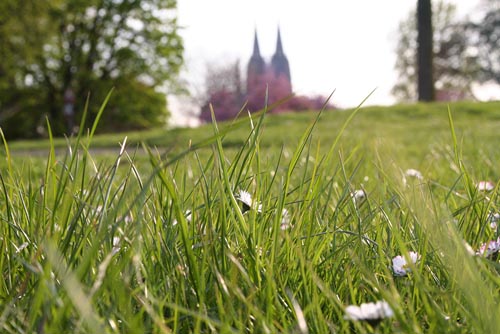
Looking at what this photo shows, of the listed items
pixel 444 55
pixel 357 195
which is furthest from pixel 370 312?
pixel 444 55

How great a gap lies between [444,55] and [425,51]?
2058cm

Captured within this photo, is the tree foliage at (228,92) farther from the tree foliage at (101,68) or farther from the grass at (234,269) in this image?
the grass at (234,269)

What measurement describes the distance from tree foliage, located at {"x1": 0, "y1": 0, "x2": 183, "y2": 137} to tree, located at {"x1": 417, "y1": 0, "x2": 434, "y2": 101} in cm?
1396

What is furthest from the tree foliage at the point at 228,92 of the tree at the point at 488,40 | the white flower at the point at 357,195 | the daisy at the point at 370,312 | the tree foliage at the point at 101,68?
the daisy at the point at 370,312

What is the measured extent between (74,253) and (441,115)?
10.8m

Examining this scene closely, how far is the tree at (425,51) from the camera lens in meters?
15.0

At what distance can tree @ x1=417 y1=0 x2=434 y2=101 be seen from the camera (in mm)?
15039

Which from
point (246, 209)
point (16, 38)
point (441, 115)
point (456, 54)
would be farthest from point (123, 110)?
point (246, 209)

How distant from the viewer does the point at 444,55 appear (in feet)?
112

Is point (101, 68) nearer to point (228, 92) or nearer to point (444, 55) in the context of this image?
point (228, 92)

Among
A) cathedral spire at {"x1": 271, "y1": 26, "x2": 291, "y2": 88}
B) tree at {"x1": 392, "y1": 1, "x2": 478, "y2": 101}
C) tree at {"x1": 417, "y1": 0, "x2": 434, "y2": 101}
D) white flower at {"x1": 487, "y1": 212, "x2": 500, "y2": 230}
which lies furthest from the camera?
tree at {"x1": 392, "y1": 1, "x2": 478, "y2": 101}

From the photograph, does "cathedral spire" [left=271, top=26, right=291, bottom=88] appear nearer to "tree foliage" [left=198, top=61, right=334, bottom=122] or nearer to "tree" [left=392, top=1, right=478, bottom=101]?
"tree foliage" [left=198, top=61, right=334, bottom=122]

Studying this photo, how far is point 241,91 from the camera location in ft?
98.9

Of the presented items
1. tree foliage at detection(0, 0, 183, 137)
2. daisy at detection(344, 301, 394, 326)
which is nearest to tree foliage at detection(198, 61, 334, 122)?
tree foliage at detection(0, 0, 183, 137)
